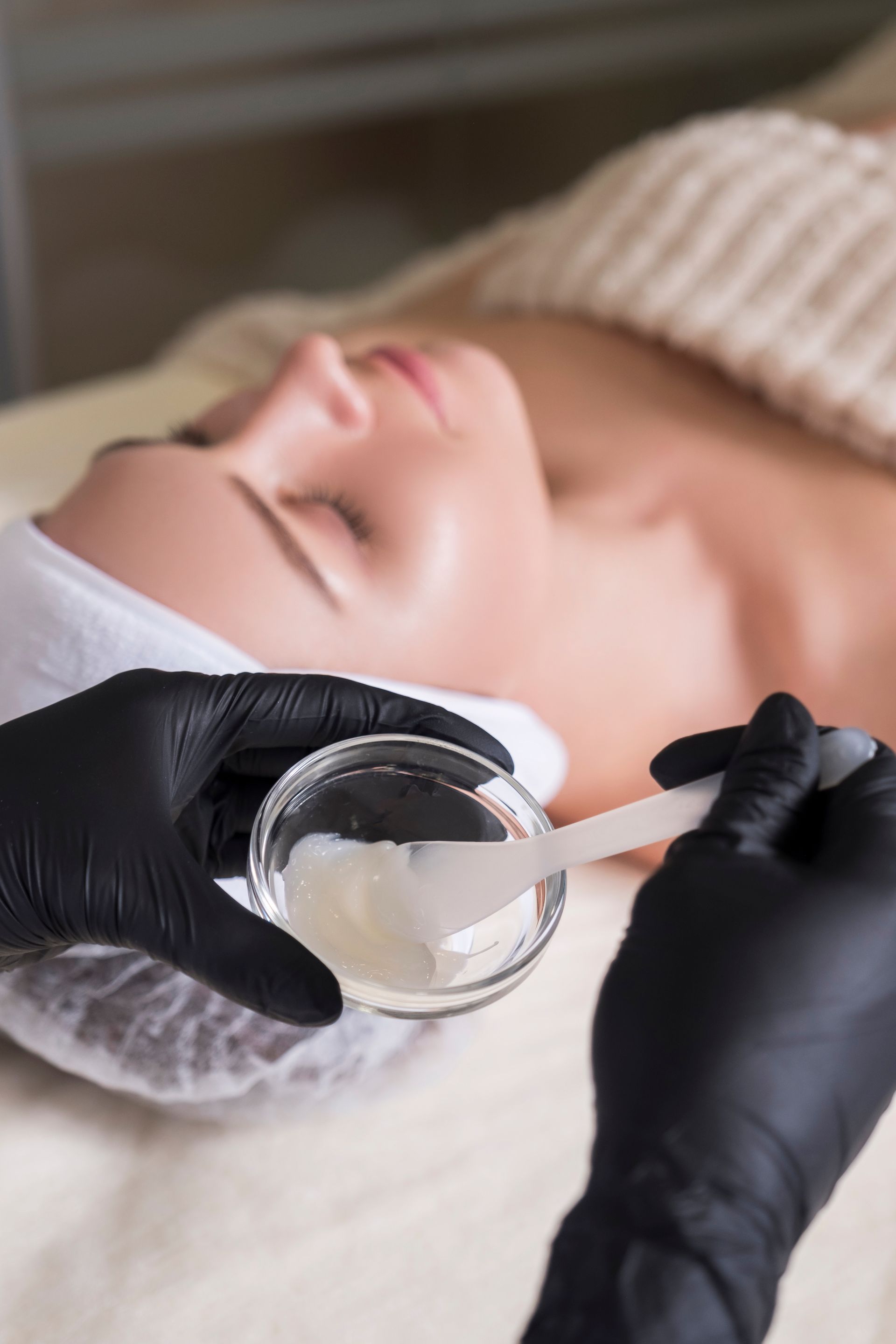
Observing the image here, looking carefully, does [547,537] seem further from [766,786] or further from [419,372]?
[766,786]

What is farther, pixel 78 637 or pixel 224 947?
pixel 78 637

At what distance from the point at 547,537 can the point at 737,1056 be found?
1.77 feet

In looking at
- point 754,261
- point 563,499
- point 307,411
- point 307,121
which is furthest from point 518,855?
point 307,121

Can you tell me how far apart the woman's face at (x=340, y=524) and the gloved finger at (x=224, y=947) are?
26 centimetres

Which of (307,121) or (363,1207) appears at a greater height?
(307,121)

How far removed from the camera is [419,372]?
0.99 meters

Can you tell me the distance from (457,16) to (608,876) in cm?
205

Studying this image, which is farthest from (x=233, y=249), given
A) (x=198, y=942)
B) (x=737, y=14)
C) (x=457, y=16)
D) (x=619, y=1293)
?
(x=619, y=1293)

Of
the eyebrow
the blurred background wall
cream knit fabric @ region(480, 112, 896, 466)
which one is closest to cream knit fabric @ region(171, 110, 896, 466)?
cream knit fabric @ region(480, 112, 896, 466)

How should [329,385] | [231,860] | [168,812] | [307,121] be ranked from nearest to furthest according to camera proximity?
[168,812]
[231,860]
[329,385]
[307,121]

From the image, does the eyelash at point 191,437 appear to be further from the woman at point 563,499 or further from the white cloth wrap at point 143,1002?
the white cloth wrap at point 143,1002

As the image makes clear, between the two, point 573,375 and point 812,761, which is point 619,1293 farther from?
point 573,375

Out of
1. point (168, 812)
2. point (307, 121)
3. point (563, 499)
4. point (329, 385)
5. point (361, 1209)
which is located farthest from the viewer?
point (307, 121)

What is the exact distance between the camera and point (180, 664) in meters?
0.77
